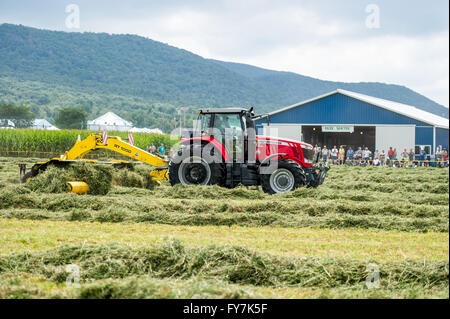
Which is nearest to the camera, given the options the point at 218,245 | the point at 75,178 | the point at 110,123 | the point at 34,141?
the point at 218,245

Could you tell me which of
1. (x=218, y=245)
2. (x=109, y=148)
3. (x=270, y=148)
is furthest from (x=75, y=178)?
(x=218, y=245)

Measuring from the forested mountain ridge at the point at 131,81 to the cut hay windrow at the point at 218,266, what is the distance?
79624mm

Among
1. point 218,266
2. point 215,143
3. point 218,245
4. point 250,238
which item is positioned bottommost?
point 250,238

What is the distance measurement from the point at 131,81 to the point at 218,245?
13429 centimetres

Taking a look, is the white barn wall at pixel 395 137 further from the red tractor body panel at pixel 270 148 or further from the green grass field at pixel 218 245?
the red tractor body panel at pixel 270 148

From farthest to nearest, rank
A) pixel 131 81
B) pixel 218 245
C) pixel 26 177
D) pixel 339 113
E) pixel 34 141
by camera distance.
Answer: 1. pixel 131 81
2. pixel 339 113
3. pixel 34 141
4. pixel 26 177
5. pixel 218 245

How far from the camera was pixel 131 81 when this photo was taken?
136 meters

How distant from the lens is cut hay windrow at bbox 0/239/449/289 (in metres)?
5.12

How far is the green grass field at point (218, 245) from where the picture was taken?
465cm

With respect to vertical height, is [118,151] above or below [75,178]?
above

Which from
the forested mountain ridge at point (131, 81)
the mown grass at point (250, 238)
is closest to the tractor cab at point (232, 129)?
the mown grass at point (250, 238)

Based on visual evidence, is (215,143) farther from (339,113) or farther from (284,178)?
(339,113)

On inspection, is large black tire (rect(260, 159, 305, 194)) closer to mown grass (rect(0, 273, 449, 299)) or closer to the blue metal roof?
mown grass (rect(0, 273, 449, 299))
